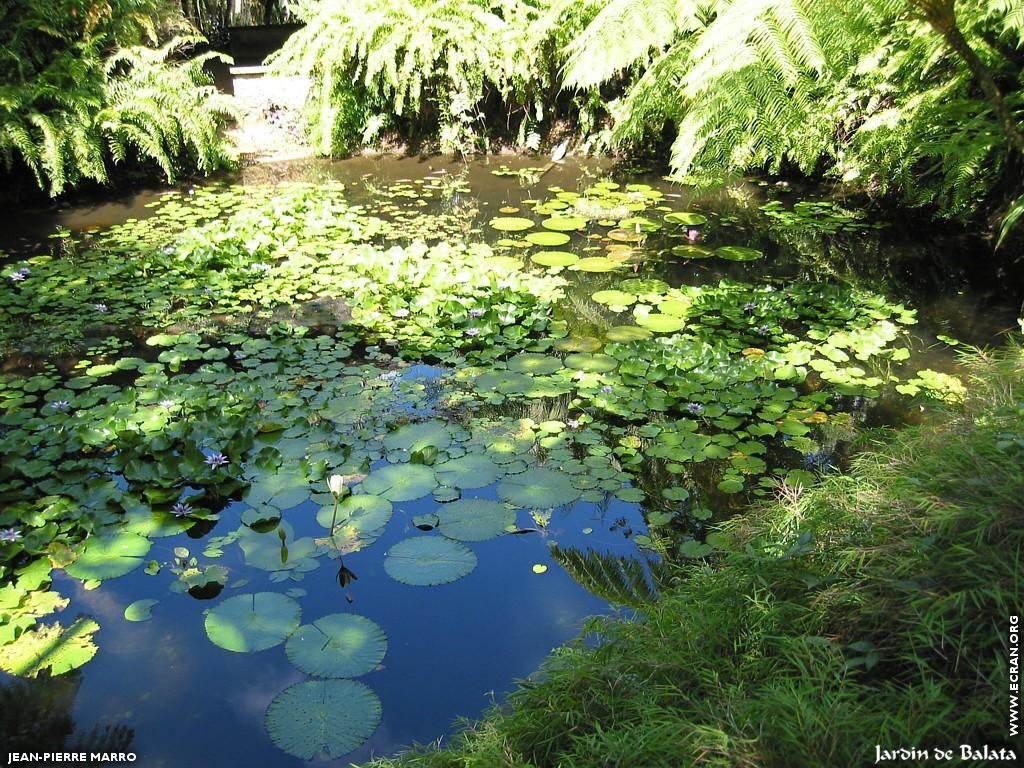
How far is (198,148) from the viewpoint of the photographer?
5785mm

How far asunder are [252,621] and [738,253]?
3.73 metres

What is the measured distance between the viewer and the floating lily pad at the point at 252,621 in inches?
78.4

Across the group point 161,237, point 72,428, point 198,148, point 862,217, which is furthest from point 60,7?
point 862,217

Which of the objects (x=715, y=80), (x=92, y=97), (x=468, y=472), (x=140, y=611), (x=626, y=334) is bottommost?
(x=140, y=611)

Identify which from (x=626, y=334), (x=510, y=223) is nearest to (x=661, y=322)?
(x=626, y=334)

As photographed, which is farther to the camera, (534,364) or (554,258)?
(554,258)

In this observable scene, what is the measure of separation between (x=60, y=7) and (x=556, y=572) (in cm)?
589

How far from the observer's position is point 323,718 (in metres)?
1.79

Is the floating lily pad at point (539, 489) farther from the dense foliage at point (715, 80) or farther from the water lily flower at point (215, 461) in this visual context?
the dense foliage at point (715, 80)

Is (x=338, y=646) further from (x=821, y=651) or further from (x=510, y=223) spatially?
(x=510, y=223)

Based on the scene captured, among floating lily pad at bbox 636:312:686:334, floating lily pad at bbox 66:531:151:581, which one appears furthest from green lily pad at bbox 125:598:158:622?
floating lily pad at bbox 636:312:686:334

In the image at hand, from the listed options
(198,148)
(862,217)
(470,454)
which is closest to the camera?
(470,454)

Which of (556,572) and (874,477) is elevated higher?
(874,477)

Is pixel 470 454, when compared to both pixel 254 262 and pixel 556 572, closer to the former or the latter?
pixel 556 572
